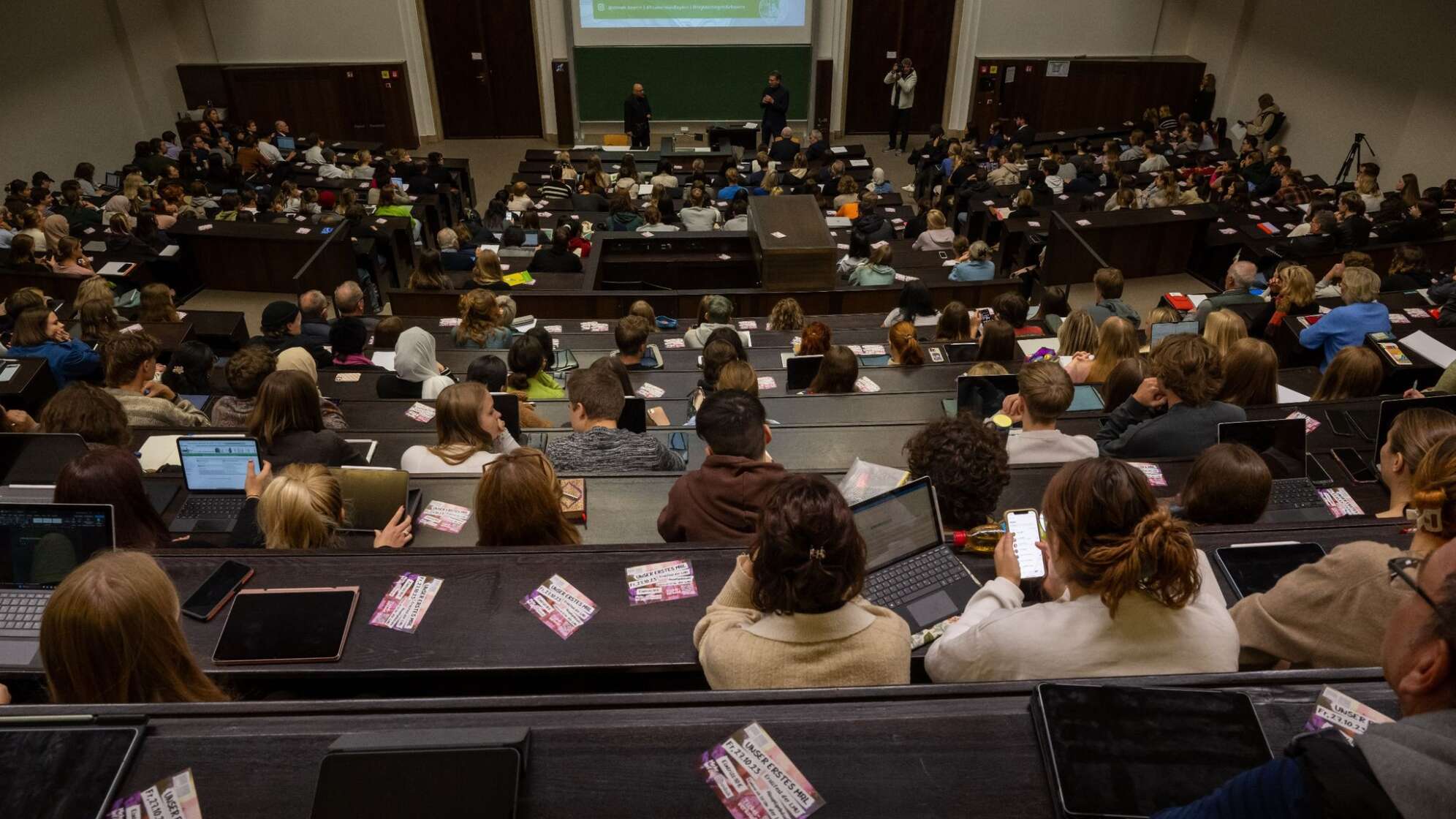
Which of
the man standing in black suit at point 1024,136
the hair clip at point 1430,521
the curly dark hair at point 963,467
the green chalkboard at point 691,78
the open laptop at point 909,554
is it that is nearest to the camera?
the hair clip at point 1430,521

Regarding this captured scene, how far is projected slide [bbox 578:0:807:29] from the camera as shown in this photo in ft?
46.7

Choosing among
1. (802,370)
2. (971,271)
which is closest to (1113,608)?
(802,370)

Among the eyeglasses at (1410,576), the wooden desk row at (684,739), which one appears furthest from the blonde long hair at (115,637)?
the eyeglasses at (1410,576)

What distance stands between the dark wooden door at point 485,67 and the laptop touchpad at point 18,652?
13924 mm

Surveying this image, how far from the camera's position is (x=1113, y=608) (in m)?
1.91

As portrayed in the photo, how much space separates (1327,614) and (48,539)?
356 centimetres

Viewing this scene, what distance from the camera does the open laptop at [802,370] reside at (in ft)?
17.2

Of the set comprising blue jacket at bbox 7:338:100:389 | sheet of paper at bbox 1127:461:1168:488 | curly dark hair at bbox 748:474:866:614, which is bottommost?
Answer: blue jacket at bbox 7:338:100:389

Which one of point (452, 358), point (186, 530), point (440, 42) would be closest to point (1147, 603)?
point (186, 530)

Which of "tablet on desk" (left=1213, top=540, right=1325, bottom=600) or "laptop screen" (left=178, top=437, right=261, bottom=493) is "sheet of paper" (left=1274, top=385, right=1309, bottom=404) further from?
"laptop screen" (left=178, top=437, right=261, bottom=493)

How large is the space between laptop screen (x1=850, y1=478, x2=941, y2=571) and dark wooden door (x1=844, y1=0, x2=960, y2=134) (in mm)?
13867

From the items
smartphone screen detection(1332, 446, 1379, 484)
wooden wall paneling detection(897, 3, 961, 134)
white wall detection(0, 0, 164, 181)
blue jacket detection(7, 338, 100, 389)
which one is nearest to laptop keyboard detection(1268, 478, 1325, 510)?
smartphone screen detection(1332, 446, 1379, 484)

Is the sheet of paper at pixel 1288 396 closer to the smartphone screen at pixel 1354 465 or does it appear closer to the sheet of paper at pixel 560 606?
the smartphone screen at pixel 1354 465

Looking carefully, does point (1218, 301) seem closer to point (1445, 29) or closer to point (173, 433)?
point (1445, 29)
